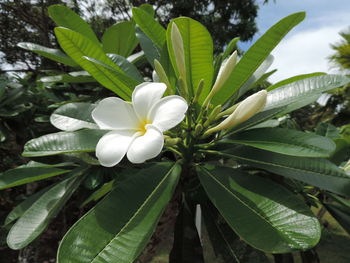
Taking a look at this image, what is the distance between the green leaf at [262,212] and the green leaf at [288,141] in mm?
89

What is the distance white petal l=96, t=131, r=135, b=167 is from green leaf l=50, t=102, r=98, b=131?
23cm

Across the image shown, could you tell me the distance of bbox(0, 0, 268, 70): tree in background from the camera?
3482mm

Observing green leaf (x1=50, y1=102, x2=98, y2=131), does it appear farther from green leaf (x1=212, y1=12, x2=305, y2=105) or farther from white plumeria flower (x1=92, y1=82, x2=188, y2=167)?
green leaf (x1=212, y1=12, x2=305, y2=105)

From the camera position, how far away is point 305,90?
75 centimetres

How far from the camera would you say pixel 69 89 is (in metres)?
1.72

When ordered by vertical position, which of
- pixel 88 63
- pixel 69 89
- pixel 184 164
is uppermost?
pixel 69 89

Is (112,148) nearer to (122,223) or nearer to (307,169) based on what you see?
(122,223)

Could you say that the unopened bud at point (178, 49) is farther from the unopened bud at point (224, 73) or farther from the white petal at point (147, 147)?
the white petal at point (147, 147)

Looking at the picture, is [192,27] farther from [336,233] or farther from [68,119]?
[336,233]

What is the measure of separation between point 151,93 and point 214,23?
21.8ft

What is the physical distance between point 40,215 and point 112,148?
433 millimetres

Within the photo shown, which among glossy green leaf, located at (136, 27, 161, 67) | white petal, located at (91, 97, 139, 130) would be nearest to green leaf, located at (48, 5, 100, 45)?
glossy green leaf, located at (136, 27, 161, 67)

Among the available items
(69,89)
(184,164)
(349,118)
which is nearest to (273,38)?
(184,164)

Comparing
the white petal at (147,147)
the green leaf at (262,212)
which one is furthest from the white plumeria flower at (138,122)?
the green leaf at (262,212)
